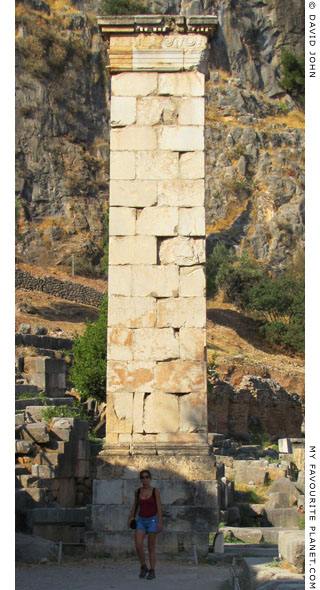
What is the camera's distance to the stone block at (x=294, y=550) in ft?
28.0

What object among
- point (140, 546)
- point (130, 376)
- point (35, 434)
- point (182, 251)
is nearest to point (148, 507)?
point (140, 546)

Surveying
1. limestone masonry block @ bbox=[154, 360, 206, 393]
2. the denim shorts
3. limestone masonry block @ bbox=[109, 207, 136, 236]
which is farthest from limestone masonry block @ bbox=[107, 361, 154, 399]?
the denim shorts

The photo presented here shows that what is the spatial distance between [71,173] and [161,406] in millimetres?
46496

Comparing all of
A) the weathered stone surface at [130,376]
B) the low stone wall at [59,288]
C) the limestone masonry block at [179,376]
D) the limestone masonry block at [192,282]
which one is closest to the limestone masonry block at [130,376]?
the weathered stone surface at [130,376]

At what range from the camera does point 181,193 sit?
35.3 feet

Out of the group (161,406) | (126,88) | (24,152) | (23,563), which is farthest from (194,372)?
(24,152)

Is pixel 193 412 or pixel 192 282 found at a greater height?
pixel 192 282

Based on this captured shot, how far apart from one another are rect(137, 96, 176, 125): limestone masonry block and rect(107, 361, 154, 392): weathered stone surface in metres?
3.30

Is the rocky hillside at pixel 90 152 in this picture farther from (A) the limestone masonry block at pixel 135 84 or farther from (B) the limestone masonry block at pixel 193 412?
(B) the limestone masonry block at pixel 193 412

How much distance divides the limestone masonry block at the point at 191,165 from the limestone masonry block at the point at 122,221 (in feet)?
2.83

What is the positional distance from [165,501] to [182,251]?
3211 millimetres

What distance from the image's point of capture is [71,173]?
55.4m

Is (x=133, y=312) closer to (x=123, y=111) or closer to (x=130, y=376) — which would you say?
(x=130, y=376)

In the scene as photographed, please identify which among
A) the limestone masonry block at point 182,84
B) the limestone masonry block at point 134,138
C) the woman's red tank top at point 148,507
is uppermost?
the limestone masonry block at point 182,84
